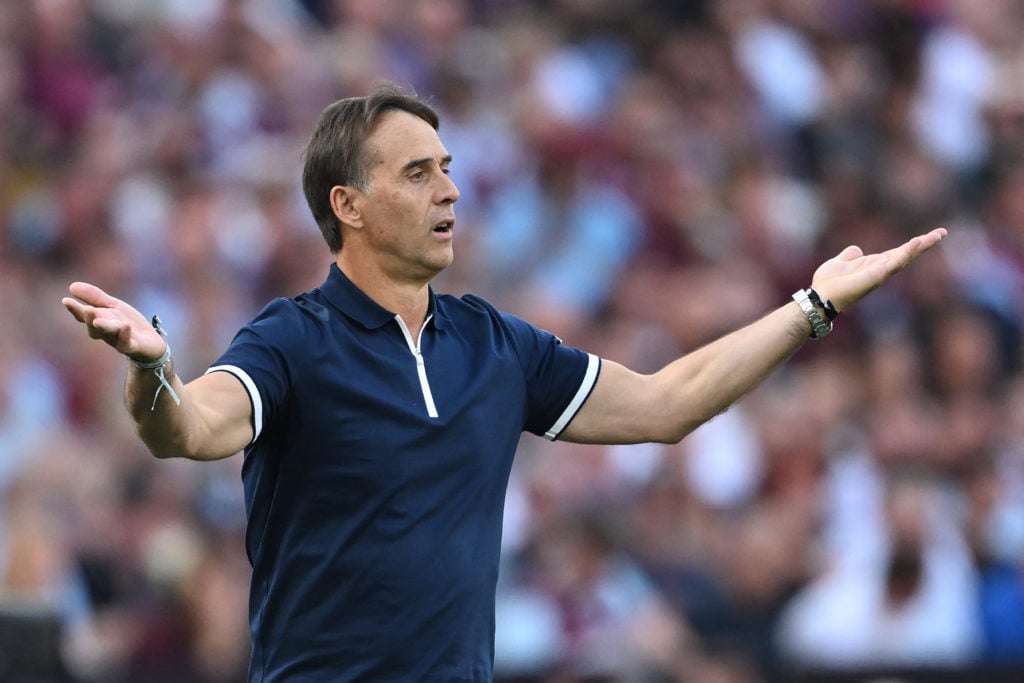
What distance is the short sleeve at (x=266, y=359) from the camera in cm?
418

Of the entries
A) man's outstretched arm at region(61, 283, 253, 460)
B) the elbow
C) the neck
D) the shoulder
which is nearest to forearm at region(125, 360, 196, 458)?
man's outstretched arm at region(61, 283, 253, 460)

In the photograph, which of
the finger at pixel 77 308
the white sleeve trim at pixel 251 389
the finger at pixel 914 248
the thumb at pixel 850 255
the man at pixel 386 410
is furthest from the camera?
the thumb at pixel 850 255

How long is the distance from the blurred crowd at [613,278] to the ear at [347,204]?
136 inches

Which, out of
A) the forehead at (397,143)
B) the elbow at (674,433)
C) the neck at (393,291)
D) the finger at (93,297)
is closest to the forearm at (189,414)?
the finger at (93,297)

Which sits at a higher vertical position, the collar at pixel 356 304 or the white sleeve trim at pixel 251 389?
the collar at pixel 356 304

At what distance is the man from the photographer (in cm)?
426

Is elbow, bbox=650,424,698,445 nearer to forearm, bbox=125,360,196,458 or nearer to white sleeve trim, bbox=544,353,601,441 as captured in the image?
white sleeve trim, bbox=544,353,601,441

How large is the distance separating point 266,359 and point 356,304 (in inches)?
13.5

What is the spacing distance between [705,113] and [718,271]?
1.39 meters

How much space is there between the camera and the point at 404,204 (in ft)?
15.0

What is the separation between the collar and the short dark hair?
165 millimetres

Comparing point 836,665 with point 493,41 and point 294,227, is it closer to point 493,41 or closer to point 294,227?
point 294,227

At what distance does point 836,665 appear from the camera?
7.98 meters

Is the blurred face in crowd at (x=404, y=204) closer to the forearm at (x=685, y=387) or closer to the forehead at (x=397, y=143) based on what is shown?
the forehead at (x=397, y=143)
